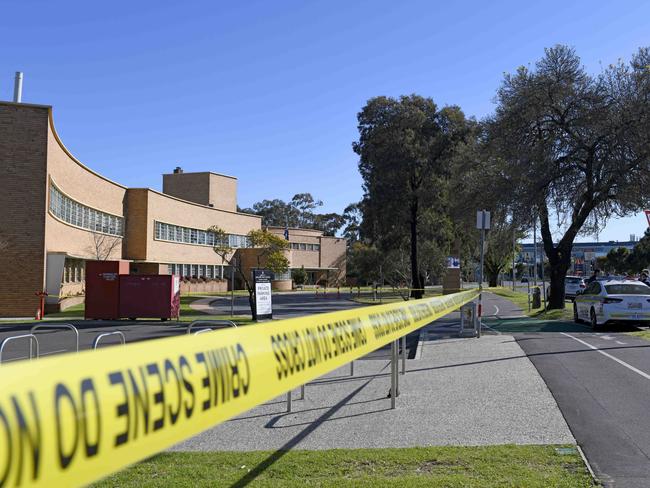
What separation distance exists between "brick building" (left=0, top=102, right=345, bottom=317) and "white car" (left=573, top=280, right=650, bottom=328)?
22.1 m

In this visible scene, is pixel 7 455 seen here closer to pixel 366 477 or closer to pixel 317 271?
pixel 366 477

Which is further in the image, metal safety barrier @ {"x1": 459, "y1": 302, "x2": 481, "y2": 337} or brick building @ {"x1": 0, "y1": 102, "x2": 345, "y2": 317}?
brick building @ {"x1": 0, "y1": 102, "x2": 345, "y2": 317}

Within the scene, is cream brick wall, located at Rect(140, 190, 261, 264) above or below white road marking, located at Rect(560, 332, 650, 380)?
above

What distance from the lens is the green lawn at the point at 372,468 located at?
5340 mm

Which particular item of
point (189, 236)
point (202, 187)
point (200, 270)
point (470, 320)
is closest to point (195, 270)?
point (200, 270)

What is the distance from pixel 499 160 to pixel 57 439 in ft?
89.3

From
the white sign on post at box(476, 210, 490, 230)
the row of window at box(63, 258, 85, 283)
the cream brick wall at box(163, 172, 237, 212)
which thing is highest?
the cream brick wall at box(163, 172, 237, 212)

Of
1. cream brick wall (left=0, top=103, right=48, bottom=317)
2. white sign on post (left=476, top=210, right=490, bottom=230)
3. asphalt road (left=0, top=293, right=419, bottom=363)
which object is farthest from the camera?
cream brick wall (left=0, top=103, right=48, bottom=317)

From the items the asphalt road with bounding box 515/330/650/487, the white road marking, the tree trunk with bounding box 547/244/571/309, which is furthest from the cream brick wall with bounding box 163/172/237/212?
the white road marking

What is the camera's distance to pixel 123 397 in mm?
1972

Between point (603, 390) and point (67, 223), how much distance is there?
1211 inches

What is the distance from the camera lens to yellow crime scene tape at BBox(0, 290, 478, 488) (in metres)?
1.66

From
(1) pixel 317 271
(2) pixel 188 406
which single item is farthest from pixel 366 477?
(1) pixel 317 271

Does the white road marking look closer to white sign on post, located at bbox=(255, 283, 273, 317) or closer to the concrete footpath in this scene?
the concrete footpath
